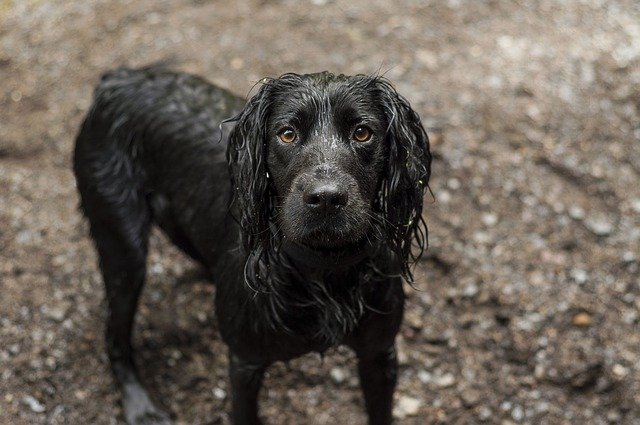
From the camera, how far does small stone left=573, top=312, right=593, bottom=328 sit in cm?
445

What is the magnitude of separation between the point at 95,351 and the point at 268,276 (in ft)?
5.41

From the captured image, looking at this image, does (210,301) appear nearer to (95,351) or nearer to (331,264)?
(95,351)

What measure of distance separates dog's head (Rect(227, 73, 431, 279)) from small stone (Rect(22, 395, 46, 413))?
166cm

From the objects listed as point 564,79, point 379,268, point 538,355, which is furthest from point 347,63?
point 379,268

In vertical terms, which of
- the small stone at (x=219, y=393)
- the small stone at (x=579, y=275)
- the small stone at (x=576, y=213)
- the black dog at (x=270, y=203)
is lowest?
the small stone at (x=219, y=393)

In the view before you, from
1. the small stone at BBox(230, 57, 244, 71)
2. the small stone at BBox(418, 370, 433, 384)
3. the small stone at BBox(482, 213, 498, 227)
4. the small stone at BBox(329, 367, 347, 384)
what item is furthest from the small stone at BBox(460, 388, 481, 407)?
the small stone at BBox(230, 57, 244, 71)

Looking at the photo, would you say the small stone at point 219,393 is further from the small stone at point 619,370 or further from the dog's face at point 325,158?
the small stone at point 619,370

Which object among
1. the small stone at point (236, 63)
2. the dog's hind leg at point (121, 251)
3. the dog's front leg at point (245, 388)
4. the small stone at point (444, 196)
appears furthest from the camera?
the small stone at point (236, 63)

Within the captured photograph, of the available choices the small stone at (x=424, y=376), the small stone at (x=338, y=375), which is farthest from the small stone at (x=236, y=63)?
the small stone at (x=424, y=376)

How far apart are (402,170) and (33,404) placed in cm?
224

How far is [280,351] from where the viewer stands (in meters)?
3.35

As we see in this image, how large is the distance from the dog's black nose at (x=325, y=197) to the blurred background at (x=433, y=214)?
160 centimetres

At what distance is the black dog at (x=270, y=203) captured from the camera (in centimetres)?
291

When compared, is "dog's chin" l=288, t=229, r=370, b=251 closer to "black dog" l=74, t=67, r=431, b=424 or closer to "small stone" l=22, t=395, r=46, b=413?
"black dog" l=74, t=67, r=431, b=424
